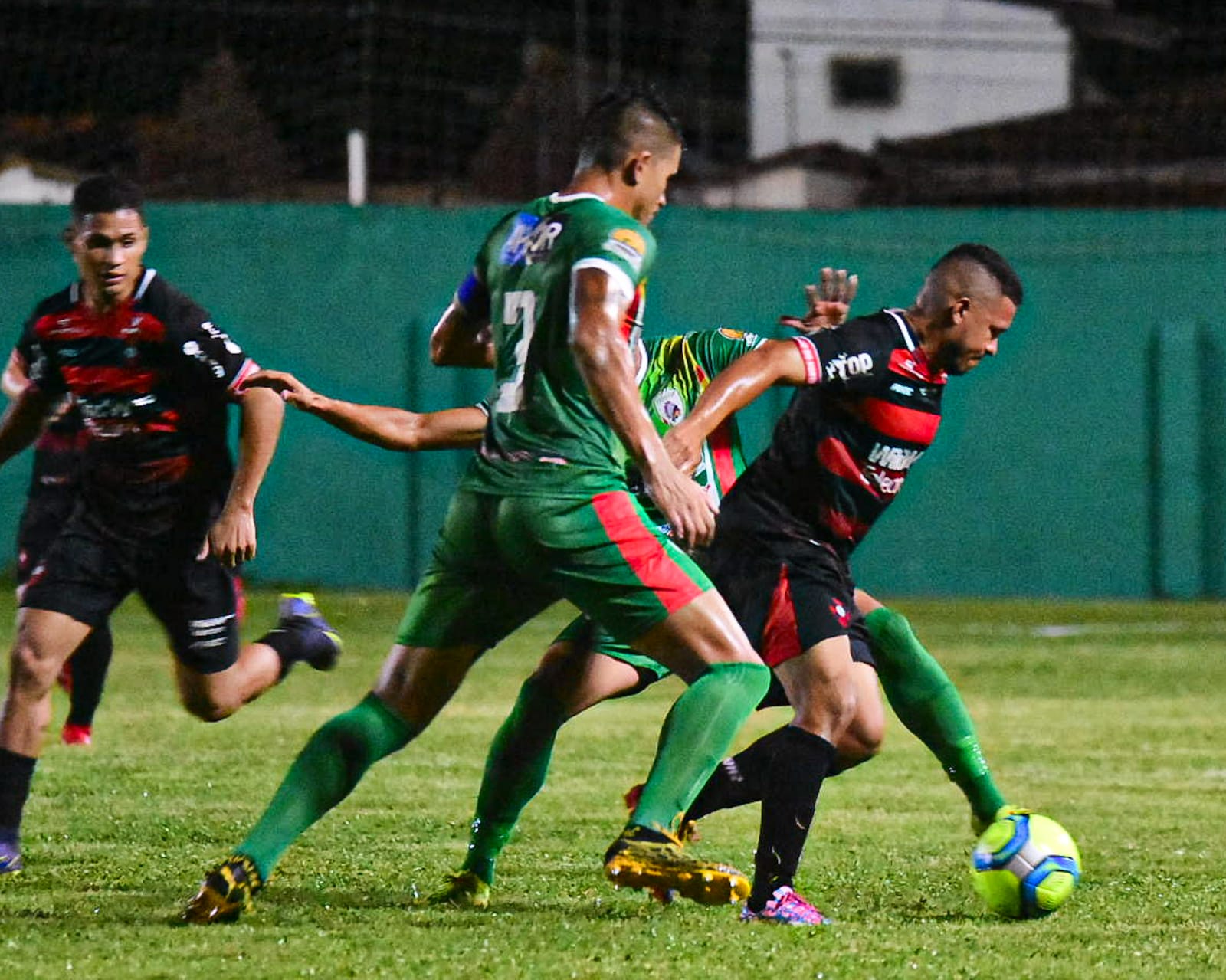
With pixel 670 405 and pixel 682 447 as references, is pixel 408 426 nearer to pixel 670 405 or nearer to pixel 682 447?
pixel 682 447

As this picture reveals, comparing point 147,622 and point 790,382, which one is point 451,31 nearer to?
point 147,622

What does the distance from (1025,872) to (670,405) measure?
2.04 m

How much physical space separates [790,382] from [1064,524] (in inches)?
578

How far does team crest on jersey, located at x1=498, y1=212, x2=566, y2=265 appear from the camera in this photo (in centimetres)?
524

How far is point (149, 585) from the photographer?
6910 mm

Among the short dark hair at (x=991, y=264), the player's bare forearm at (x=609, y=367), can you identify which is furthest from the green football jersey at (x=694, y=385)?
the player's bare forearm at (x=609, y=367)

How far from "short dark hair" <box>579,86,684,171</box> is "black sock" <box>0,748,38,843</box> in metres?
2.70

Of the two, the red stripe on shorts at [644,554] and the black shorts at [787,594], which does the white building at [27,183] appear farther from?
the red stripe on shorts at [644,554]

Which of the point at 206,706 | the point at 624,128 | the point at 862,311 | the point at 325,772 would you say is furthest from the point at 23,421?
the point at 862,311

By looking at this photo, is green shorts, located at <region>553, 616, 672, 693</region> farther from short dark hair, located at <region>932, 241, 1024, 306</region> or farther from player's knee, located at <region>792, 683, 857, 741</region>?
short dark hair, located at <region>932, 241, 1024, 306</region>

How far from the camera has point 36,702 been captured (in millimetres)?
6457

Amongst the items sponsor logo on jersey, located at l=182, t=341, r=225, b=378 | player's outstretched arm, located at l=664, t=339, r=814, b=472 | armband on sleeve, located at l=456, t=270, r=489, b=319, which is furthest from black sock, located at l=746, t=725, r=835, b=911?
sponsor logo on jersey, located at l=182, t=341, r=225, b=378

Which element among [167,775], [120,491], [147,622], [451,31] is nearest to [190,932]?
[120,491]

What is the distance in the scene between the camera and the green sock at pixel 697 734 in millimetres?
5148
